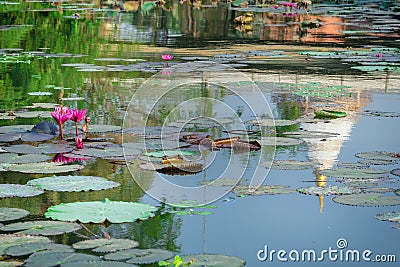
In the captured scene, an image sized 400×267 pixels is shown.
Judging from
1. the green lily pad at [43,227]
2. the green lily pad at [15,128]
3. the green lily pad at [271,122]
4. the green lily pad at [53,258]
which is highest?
the green lily pad at [271,122]

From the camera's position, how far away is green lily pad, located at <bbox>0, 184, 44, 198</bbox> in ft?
14.7

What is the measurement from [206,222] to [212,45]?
28.3ft

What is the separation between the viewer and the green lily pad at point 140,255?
350cm

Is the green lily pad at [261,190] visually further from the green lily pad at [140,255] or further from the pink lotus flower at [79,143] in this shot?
the pink lotus flower at [79,143]

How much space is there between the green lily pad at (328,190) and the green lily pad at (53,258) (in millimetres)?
1547

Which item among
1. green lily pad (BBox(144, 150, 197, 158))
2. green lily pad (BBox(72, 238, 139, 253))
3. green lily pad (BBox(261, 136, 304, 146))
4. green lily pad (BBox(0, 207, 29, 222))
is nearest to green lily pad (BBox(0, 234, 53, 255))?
green lily pad (BBox(72, 238, 139, 253))

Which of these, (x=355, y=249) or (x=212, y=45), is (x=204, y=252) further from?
(x=212, y=45)

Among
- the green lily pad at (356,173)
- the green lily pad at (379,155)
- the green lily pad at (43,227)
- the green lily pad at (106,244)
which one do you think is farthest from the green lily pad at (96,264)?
the green lily pad at (379,155)

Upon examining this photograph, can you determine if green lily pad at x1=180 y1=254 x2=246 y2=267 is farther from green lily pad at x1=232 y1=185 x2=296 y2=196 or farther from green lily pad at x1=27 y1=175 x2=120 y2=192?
green lily pad at x1=27 y1=175 x2=120 y2=192

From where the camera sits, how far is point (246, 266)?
357 centimetres

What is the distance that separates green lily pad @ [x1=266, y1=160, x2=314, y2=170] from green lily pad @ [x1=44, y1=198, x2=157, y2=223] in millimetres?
1161

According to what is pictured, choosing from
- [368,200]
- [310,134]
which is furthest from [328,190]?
[310,134]

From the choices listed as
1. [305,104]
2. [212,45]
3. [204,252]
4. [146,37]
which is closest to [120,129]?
[305,104]

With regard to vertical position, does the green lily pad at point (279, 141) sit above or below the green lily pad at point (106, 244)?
above
